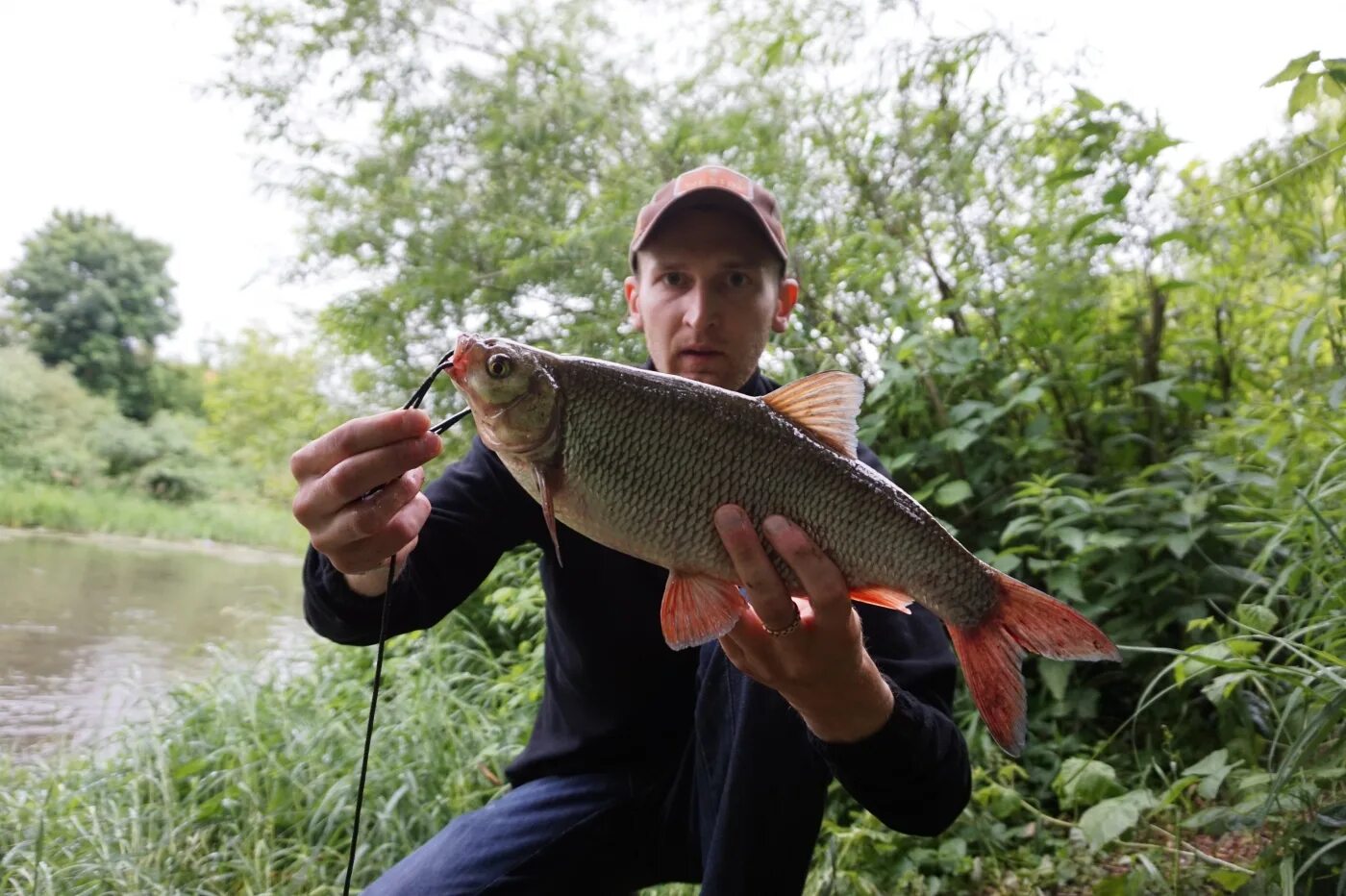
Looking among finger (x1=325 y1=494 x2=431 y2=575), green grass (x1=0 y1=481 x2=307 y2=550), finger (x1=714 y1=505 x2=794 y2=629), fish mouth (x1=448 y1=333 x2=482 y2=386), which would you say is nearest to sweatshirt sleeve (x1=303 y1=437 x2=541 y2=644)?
finger (x1=325 y1=494 x2=431 y2=575)

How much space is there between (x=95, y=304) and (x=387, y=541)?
1132 cm

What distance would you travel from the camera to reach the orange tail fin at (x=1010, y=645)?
1086 mm

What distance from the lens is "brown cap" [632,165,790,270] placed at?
188cm

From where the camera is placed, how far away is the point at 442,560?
1.71 metres

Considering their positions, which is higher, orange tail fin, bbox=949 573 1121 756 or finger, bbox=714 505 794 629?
finger, bbox=714 505 794 629

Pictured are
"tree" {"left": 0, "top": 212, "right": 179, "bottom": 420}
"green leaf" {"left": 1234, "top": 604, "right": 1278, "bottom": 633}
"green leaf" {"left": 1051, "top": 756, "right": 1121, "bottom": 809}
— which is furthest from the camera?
"tree" {"left": 0, "top": 212, "right": 179, "bottom": 420}

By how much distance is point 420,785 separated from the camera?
9.03ft

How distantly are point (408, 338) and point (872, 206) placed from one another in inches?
116

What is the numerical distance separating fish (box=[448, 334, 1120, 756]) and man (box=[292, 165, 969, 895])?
6 centimetres

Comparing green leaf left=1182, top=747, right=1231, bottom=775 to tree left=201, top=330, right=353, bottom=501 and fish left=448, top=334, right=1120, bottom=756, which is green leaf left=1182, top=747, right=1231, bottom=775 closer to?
fish left=448, top=334, right=1120, bottom=756

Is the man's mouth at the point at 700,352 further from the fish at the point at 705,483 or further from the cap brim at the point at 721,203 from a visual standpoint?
the fish at the point at 705,483

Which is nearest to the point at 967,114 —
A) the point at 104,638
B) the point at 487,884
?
the point at 487,884

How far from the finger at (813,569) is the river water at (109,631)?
320 centimetres

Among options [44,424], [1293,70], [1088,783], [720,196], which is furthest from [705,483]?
[44,424]
